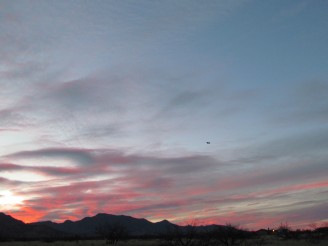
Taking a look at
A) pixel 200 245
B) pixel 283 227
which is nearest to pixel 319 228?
pixel 283 227

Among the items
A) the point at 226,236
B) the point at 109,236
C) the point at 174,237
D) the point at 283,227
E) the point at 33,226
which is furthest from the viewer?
the point at 33,226

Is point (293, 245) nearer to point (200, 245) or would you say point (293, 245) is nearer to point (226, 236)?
point (226, 236)

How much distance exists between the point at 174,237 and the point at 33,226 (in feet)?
547

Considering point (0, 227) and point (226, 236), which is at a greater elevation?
point (0, 227)

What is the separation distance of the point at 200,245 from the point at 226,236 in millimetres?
7863

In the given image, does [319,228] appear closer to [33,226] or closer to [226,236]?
[226,236]

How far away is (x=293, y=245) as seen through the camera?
50281 mm

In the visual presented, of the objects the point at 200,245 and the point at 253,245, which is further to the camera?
the point at 253,245

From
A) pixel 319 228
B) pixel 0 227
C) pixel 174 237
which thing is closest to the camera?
pixel 174 237

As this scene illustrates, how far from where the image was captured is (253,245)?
5019 centimetres

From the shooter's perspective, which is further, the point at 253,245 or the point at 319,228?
the point at 319,228

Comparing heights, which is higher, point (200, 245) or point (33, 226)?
point (33, 226)

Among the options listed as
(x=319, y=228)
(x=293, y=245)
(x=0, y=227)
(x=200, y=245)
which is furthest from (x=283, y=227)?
(x=0, y=227)

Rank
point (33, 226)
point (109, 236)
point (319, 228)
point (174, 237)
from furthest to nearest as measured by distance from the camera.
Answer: point (33, 226) < point (319, 228) < point (109, 236) < point (174, 237)
